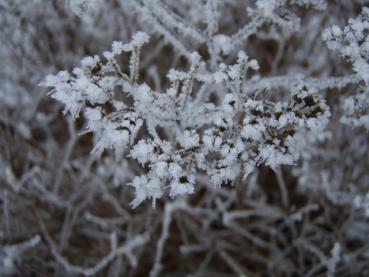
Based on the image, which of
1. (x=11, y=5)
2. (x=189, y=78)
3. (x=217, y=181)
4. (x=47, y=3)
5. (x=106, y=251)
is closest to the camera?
(x=217, y=181)

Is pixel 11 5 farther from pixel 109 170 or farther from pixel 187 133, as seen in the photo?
pixel 187 133

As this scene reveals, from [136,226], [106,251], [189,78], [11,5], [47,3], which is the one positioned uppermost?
[47,3]

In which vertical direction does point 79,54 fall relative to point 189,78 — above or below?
above

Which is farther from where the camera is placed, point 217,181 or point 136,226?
point 136,226

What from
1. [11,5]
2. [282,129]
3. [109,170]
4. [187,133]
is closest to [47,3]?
[11,5]

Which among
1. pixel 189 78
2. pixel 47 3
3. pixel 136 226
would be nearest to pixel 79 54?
pixel 47 3

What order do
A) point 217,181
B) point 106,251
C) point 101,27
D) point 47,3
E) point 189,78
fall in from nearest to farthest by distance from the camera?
point 217,181 < point 189,78 < point 47,3 < point 106,251 < point 101,27

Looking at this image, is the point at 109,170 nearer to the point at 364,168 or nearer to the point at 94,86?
the point at 94,86
